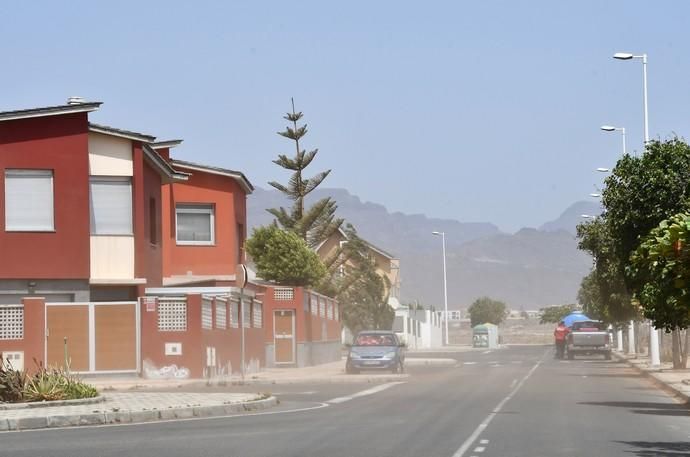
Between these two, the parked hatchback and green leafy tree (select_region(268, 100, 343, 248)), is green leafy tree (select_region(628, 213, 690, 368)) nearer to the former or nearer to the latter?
the parked hatchback

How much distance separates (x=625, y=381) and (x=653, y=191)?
13.3 meters

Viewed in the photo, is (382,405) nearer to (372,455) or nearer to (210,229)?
(372,455)

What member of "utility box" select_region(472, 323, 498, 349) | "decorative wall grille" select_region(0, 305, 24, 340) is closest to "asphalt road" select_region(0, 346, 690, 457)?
"decorative wall grille" select_region(0, 305, 24, 340)

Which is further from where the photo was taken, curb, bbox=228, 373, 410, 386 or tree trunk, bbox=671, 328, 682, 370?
tree trunk, bbox=671, 328, 682, 370

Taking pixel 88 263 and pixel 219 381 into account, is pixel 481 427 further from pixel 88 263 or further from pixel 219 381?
pixel 88 263

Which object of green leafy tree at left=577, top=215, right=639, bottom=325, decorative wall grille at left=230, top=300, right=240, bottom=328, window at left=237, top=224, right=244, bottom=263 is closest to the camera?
decorative wall grille at left=230, top=300, right=240, bottom=328

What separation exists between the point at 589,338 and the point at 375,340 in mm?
20602

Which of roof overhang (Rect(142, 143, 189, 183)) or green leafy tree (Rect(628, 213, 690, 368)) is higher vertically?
roof overhang (Rect(142, 143, 189, 183))

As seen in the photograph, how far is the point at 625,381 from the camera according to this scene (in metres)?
40.9

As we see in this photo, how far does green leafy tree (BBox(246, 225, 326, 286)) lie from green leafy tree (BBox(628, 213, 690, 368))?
31.7m

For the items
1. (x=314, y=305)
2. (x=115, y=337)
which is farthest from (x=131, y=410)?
(x=314, y=305)

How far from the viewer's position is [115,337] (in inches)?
1486

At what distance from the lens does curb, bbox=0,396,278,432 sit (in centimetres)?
2095

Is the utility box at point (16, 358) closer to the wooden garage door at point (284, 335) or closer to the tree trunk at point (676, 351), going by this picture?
the wooden garage door at point (284, 335)
